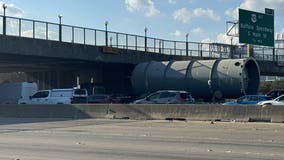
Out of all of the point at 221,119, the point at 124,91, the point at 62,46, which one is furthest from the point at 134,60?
the point at 221,119

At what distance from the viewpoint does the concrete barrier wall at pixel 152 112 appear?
24734 millimetres

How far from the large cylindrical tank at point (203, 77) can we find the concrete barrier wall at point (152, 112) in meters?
15.7

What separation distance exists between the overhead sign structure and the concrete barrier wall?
61.7ft

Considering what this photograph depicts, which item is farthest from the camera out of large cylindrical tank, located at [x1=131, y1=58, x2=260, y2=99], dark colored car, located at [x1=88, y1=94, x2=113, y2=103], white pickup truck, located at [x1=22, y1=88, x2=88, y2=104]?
dark colored car, located at [x1=88, y1=94, x2=113, y2=103]

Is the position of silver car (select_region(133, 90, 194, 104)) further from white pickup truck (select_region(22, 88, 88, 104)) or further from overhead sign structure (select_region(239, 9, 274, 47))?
overhead sign structure (select_region(239, 9, 274, 47))

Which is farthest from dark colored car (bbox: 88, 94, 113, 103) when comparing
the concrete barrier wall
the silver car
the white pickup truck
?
the concrete barrier wall

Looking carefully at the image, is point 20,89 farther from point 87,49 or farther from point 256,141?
point 256,141

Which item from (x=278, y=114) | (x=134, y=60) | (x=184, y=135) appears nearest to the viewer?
(x=184, y=135)

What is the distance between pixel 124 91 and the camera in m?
57.2

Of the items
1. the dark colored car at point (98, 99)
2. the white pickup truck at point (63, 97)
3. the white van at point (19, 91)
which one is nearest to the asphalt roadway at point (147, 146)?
the white pickup truck at point (63, 97)

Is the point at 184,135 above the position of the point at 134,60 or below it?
below

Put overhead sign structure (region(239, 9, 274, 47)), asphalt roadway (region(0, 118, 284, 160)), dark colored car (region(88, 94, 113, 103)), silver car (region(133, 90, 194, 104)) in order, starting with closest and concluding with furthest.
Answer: asphalt roadway (region(0, 118, 284, 160)), silver car (region(133, 90, 194, 104)), dark colored car (region(88, 94, 113, 103)), overhead sign structure (region(239, 9, 274, 47))

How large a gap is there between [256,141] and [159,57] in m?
43.3

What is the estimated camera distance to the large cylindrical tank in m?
43.4
